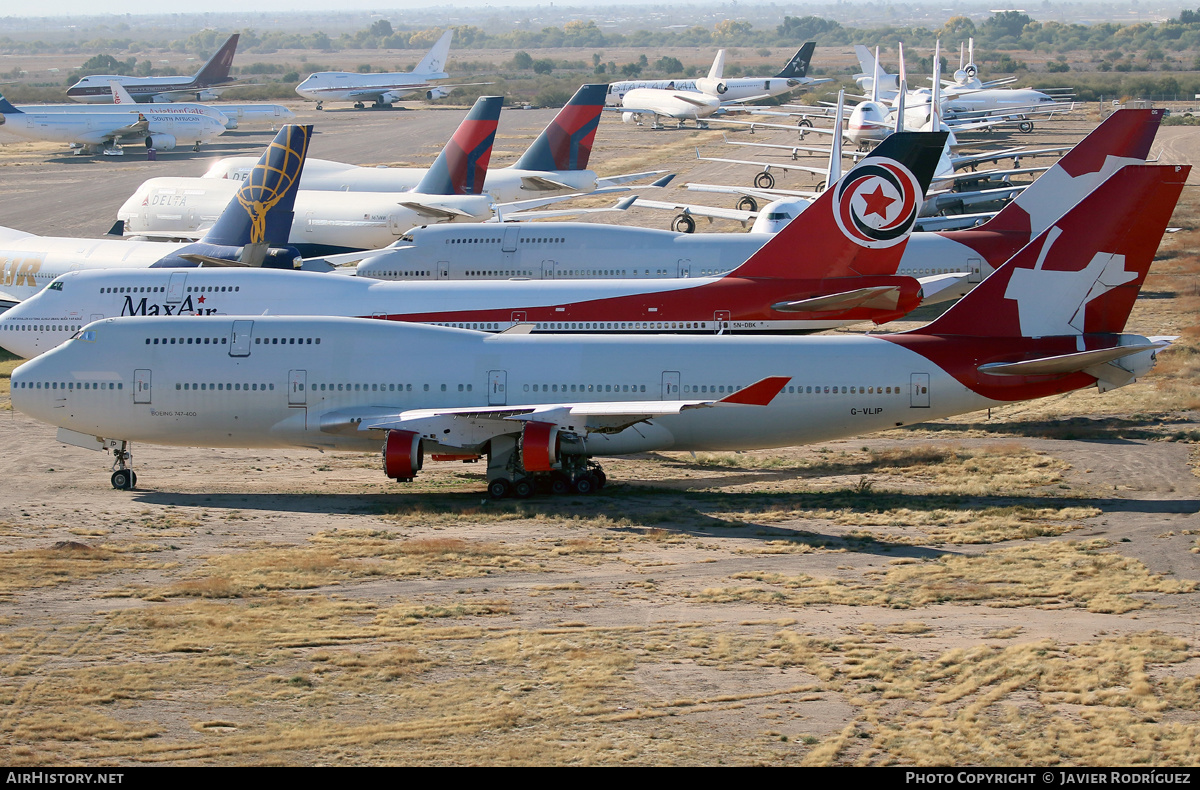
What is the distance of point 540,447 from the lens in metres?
29.4

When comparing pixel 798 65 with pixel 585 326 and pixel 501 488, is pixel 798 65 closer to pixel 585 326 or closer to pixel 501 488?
pixel 585 326

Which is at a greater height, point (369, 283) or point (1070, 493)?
point (369, 283)

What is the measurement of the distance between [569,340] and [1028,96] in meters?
133

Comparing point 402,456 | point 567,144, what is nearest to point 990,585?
point 402,456

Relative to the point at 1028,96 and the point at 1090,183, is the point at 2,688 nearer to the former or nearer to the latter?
the point at 1090,183

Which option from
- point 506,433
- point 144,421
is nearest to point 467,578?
point 506,433

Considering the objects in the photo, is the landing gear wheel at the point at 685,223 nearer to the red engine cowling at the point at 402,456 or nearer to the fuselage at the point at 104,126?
the red engine cowling at the point at 402,456

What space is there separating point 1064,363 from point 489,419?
45.6ft

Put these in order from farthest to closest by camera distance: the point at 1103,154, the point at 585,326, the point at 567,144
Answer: the point at 567,144
the point at 1103,154
the point at 585,326

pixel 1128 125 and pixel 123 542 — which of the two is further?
pixel 1128 125

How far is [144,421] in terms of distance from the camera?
32.2m

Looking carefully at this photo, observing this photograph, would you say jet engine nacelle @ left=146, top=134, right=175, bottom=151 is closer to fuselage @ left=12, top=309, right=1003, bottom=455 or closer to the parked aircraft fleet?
the parked aircraft fleet

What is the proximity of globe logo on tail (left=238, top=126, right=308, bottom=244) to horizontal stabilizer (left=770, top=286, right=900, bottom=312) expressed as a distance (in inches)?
864

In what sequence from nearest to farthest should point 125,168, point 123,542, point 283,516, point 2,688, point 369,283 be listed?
point 2,688 → point 123,542 → point 283,516 → point 369,283 → point 125,168
